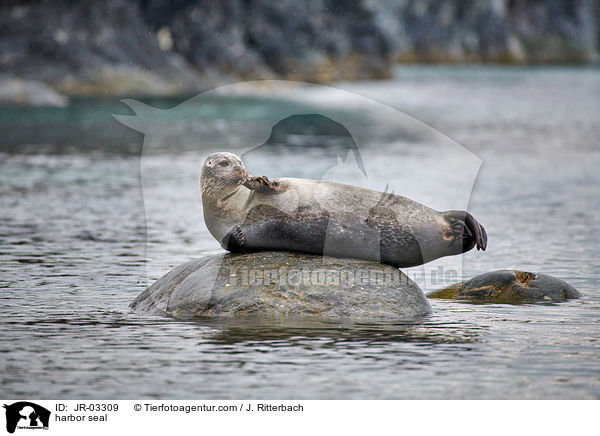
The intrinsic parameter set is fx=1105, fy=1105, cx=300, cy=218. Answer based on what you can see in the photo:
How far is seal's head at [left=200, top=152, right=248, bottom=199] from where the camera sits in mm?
12094

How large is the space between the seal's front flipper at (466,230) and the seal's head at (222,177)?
91.8 inches

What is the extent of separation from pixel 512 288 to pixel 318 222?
2793 mm

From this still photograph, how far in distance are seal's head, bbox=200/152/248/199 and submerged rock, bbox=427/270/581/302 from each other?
9.57 ft

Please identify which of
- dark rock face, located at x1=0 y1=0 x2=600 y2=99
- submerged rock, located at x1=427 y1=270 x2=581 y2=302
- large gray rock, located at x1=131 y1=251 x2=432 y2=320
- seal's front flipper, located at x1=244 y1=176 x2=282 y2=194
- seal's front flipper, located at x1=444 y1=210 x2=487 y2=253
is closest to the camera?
large gray rock, located at x1=131 y1=251 x2=432 y2=320

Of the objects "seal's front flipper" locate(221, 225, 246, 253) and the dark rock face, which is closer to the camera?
"seal's front flipper" locate(221, 225, 246, 253)

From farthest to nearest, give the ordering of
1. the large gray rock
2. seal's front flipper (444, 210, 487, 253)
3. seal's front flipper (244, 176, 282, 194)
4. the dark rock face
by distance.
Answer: the dark rock face
seal's front flipper (444, 210, 487, 253)
seal's front flipper (244, 176, 282, 194)
the large gray rock

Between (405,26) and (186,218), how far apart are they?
125 metres

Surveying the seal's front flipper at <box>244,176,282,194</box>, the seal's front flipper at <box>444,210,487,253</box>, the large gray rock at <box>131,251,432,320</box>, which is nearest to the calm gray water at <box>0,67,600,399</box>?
the large gray rock at <box>131,251,432,320</box>

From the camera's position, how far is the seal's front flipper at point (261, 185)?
466 inches

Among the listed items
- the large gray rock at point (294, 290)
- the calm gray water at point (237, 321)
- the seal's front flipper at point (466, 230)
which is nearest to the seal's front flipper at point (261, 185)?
the large gray rock at point (294, 290)

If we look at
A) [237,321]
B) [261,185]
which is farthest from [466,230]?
[237,321]

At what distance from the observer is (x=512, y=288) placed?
520 inches

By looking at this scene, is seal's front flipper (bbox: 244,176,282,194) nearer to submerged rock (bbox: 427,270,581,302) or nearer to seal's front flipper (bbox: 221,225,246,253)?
seal's front flipper (bbox: 221,225,246,253)

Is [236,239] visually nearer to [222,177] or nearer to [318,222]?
[222,177]
